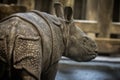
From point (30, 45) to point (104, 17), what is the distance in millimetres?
2270

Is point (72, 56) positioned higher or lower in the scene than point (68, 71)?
higher

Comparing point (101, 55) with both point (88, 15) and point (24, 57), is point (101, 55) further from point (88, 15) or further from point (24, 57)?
point (24, 57)

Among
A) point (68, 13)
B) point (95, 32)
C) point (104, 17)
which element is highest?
point (68, 13)

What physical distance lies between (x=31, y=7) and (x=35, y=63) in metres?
1.86

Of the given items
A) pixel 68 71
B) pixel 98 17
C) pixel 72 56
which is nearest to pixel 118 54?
pixel 98 17

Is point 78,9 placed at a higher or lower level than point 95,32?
higher

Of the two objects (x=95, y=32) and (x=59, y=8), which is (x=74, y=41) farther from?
(x=95, y=32)

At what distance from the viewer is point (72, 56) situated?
184 cm

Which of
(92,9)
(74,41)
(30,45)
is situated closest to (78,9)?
(92,9)

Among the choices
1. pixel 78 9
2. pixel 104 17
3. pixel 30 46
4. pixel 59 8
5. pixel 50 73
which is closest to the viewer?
pixel 30 46

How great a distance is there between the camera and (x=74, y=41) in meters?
1.80

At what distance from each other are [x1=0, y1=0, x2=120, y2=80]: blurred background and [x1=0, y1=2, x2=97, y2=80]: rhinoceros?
2.37ft

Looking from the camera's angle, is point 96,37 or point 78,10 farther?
point 78,10

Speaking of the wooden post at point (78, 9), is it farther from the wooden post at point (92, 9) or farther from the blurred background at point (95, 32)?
the wooden post at point (92, 9)
